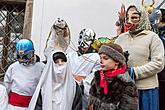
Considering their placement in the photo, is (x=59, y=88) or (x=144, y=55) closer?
(x=144, y=55)

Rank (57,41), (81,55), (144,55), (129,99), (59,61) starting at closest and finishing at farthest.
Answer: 1. (129,99)
2. (144,55)
3. (59,61)
4. (81,55)
5. (57,41)

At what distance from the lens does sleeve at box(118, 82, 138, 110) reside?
10.4 ft

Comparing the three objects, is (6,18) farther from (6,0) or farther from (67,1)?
(67,1)

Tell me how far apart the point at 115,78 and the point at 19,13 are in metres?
3.93

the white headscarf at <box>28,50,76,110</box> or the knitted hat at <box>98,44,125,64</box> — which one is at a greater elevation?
the knitted hat at <box>98,44,125,64</box>

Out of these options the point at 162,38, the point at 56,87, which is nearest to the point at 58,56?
the point at 56,87

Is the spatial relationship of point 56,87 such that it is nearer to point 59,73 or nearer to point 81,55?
point 59,73

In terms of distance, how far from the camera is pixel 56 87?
3.78 meters

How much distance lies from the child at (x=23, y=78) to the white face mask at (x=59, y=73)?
354 mm

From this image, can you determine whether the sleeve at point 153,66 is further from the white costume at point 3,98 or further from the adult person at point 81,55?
the white costume at point 3,98

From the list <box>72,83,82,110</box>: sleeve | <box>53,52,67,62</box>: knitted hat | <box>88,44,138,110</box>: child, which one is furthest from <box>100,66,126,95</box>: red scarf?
<box>53,52,67,62</box>: knitted hat

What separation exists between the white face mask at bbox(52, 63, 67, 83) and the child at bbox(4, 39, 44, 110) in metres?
0.35

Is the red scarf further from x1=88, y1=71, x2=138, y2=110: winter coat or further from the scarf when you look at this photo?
the scarf

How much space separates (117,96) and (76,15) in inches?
131
